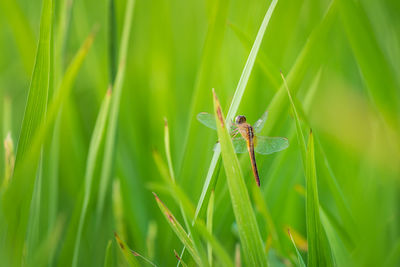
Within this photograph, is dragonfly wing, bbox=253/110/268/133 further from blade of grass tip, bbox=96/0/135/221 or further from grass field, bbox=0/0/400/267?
blade of grass tip, bbox=96/0/135/221

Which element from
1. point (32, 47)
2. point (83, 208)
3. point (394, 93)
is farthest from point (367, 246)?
point (32, 47)

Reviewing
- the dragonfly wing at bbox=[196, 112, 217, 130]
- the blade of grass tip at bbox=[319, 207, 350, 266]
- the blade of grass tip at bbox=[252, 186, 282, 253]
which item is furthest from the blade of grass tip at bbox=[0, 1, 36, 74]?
the blade of grass tip at bbox=[319, 207, 350, 266]

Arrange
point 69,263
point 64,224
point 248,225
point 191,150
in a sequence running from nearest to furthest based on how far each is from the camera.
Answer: point 248,225 → point 69,263 → point 191,150 → point 64,224

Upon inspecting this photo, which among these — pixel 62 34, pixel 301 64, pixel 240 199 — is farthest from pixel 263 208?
pixel 62 34

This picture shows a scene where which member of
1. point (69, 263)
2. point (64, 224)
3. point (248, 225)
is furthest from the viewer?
point (64, 224)

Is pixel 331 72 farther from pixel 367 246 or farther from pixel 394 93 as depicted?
pixel 367 246

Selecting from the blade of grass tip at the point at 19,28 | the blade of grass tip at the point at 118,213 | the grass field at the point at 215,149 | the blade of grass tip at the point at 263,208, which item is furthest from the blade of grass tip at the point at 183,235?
the blade of grass tip at the point at 19,28

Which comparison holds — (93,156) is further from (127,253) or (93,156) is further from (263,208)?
(263,208)
